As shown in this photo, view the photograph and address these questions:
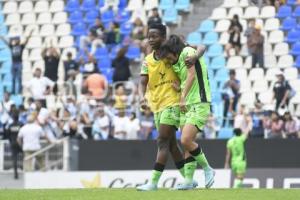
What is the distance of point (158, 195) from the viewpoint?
1216 centimetres

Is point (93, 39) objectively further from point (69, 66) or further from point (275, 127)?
point (275, 127)

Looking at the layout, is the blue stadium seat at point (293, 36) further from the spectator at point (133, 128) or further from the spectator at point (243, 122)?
the spectator at point (133, 128)

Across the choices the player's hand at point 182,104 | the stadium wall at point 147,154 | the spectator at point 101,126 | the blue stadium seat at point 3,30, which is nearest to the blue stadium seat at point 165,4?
the blue stadium seat at point 3,30

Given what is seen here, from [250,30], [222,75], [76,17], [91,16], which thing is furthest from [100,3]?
[250,30]

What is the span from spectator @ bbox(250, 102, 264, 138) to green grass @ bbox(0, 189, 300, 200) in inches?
455

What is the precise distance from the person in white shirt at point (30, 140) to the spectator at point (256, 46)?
20.9 feet

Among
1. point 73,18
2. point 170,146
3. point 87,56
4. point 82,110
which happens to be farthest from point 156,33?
point 73,18

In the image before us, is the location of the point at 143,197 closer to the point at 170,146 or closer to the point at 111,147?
the point at 170,146

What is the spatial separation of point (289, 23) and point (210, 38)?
7.81 feet

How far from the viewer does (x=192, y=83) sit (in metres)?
12.9

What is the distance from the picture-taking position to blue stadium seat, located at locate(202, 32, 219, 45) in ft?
94.4

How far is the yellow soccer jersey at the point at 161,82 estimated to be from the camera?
43.4 ft

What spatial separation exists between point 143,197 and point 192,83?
185cm

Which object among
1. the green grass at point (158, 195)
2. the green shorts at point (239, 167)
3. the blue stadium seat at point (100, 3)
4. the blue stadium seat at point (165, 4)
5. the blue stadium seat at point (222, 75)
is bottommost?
the green shorts at point (239, 167)
